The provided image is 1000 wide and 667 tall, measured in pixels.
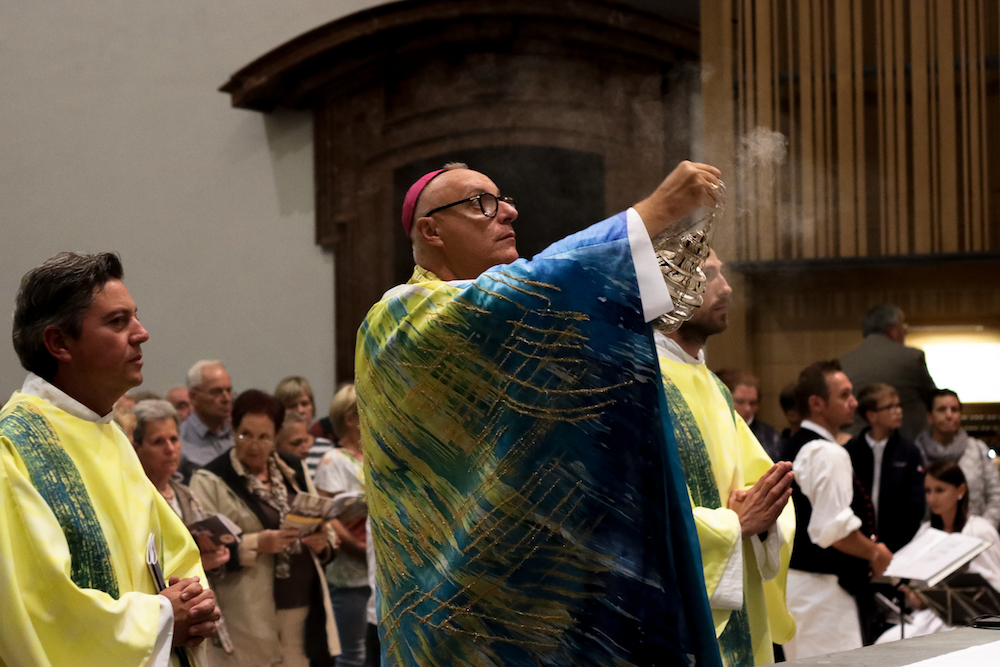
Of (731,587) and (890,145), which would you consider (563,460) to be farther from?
(890,145)

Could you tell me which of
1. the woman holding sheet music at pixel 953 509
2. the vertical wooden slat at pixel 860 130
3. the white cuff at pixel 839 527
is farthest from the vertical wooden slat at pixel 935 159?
the white cuff at pixel 839 527

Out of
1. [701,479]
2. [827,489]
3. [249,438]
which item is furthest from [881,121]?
[701,479]

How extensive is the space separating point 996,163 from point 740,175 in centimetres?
158

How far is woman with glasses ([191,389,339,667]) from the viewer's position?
3.93 meters

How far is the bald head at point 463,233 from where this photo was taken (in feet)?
7.34

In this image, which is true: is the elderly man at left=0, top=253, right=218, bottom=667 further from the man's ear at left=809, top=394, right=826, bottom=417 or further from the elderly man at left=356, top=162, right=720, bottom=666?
the man's ear at left=809, top=394, right=826, bottom=417

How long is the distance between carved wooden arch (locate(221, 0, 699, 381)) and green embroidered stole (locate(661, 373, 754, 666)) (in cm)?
482

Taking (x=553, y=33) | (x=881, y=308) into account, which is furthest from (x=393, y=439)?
(x=553, y=33)

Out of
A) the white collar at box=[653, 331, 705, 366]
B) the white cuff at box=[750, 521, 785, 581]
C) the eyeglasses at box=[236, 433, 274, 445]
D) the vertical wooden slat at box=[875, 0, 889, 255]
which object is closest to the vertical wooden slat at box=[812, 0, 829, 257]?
the vertical wooden slat at box=[875, 0, 889, 255]

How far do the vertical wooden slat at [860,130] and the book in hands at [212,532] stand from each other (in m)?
5.03

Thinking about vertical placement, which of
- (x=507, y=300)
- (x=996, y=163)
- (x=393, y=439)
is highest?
(x=996, y=163)

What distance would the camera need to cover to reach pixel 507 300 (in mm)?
1835

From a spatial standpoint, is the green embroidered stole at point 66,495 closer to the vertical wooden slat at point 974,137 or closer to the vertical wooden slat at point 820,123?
the vertical wooden slat at point 820,123

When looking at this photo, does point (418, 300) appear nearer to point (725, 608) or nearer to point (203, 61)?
point (725, 608)
